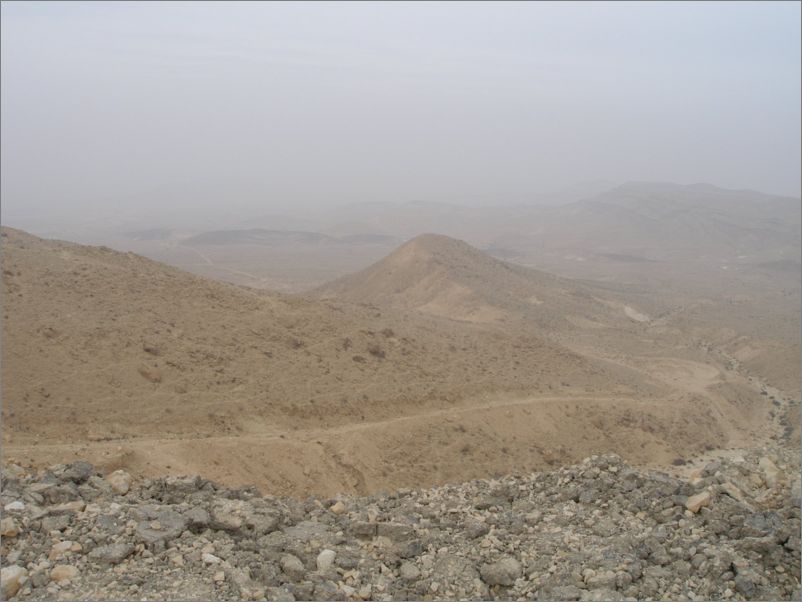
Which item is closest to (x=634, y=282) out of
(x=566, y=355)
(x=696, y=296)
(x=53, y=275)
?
(x=696, y=296)

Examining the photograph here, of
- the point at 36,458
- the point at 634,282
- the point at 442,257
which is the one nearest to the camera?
the point at 36,458

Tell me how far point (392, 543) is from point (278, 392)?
7.96 meters

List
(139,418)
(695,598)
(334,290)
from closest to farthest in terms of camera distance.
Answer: (695,598)
(139,418)
(334,290)

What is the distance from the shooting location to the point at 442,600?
7.36 metres

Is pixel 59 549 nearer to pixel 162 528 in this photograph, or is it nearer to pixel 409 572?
pixel 162 528

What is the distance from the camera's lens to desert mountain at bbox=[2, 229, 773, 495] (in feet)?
42.1

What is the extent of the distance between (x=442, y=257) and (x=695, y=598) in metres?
35.6

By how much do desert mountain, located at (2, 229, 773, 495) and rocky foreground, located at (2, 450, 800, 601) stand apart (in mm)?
3281

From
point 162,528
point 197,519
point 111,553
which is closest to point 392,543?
point 197,519

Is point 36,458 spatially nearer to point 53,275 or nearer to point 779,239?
point 53,275

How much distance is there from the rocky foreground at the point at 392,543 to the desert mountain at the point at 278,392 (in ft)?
10.8

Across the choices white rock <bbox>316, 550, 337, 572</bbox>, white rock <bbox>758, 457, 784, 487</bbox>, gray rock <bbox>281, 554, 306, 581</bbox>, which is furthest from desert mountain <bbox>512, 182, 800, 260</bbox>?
gray rock <bbox>281, 554, 306, 581</bbox>

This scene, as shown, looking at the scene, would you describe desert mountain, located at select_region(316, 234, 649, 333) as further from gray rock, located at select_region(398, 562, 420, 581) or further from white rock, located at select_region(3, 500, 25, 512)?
white rock, located at select_region(3, 500, 25, 512)

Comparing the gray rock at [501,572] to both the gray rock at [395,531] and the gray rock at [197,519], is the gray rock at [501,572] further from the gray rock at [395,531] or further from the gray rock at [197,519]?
the gray rock at [197,519]
